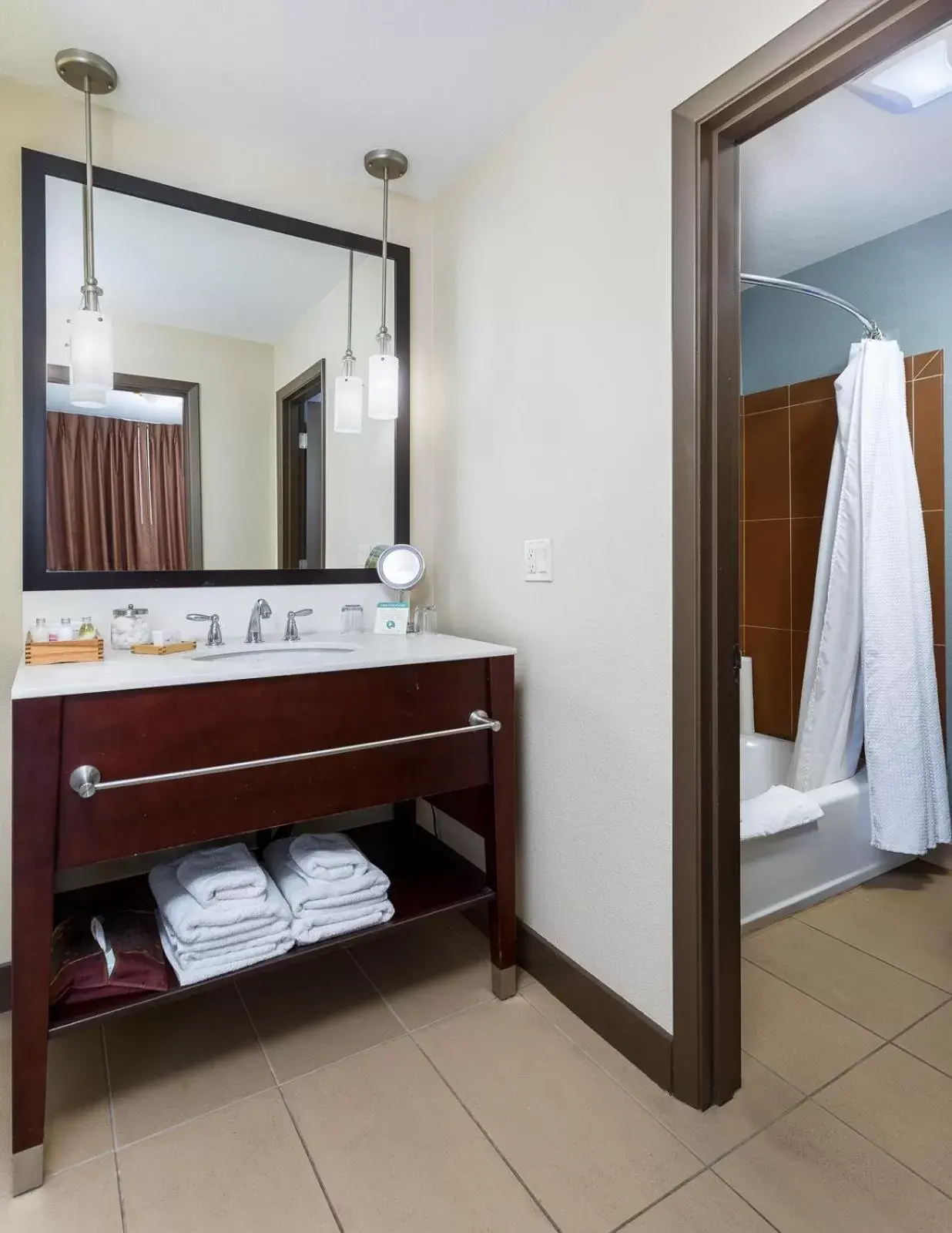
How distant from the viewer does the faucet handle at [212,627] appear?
1811mm

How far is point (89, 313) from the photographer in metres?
1.59

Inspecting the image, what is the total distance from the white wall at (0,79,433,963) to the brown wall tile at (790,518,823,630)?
1738 mm

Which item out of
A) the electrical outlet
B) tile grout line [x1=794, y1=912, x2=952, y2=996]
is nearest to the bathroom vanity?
the electrical outlet

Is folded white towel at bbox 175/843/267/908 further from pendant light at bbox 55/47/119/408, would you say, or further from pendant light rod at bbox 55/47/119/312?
pendant light rod at bbox 55/47/119/312

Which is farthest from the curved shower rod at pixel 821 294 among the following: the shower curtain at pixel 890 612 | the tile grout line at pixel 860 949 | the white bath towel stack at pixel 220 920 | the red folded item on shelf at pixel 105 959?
the red folded item on shelf at pixel 105 959

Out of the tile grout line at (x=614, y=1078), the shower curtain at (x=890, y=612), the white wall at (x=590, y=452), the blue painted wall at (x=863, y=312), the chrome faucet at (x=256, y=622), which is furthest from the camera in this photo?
the blue painted wall at (x=863, y=312)

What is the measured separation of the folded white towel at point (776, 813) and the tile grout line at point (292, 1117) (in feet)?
4.29

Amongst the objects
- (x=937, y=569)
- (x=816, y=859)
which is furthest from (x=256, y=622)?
(x=937, y=569)

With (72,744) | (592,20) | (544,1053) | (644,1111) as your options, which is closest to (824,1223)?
(644,1111)

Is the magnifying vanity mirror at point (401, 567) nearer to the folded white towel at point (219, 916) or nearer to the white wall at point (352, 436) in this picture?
the white wall at point (352, 436)

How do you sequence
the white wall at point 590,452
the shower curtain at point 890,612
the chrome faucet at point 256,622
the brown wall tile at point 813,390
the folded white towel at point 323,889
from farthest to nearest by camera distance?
the brown wall tile at point 813,390 < the shower curtain at point 890,612 < the chrome faucet at point 256,622 < the folded white towel at point 323,889 < the white wall at point 590,452

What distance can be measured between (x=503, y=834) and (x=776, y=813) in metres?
0.88

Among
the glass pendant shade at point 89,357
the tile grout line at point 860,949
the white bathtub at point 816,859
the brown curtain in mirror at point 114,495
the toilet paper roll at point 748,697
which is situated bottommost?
the tile grout line at point 860,949

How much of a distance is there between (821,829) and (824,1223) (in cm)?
123
